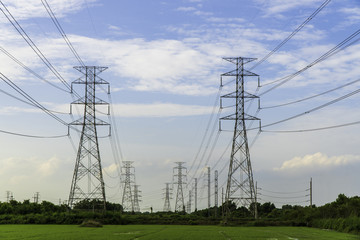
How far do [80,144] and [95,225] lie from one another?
15.6m

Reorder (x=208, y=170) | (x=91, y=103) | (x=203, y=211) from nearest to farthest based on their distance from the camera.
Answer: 1. (x=91, y=103)
2. (x=208, y=170)
3. (x=203, y=211)

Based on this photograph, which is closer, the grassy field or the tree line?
the grassy field

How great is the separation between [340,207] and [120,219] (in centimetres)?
4342

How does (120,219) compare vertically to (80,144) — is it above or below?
below

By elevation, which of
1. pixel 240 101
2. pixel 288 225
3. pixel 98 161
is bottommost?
pixel 288 225

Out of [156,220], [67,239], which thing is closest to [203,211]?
[156,220]

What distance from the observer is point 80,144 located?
74500mm

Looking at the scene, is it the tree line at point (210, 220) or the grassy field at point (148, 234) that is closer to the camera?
the grassy field at point (148, 234)

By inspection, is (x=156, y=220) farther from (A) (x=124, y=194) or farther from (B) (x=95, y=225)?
(A) (x=124, y=194)

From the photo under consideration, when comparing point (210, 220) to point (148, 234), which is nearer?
point (148, 234)

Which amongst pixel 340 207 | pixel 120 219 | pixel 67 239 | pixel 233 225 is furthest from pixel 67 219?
pixel 340 207

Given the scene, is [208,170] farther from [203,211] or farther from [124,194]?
[203,211]

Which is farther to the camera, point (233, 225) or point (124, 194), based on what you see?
point (124, 194)

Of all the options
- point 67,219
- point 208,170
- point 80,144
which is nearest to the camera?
point 80,144
